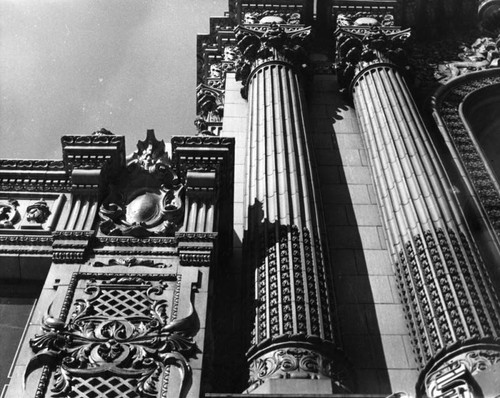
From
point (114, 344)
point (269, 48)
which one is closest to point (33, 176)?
point (114, 344)

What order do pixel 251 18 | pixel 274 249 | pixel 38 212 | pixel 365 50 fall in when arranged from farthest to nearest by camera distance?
pixel 251 18 → pixel 365 50 → pixel 38 212 → pixel 274 249

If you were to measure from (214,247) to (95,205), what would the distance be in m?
2.31

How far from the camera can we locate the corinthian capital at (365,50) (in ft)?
60.7

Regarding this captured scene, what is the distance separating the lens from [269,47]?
60.5ft

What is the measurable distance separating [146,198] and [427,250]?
4713mm

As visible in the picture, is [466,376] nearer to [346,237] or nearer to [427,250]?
[427,250]

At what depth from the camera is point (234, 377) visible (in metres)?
10.7

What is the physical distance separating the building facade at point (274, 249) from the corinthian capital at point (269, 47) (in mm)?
58

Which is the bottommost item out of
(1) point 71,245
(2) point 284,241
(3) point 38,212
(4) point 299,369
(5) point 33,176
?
(4) point 299,369

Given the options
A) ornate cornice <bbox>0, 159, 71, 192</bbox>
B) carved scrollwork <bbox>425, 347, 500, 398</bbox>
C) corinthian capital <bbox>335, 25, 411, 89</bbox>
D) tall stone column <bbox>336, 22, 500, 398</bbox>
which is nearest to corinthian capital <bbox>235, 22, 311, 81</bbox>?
corinthian capital <bbox>335, 25, 411, 89</bbox>

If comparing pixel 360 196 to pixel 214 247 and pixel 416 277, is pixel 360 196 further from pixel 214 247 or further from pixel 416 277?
pixel 214 247

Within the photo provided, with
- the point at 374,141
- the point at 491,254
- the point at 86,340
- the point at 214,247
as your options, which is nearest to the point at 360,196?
the point at 374,141

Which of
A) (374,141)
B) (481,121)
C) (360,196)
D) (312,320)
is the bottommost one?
(312,320)

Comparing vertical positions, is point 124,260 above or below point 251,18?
below
